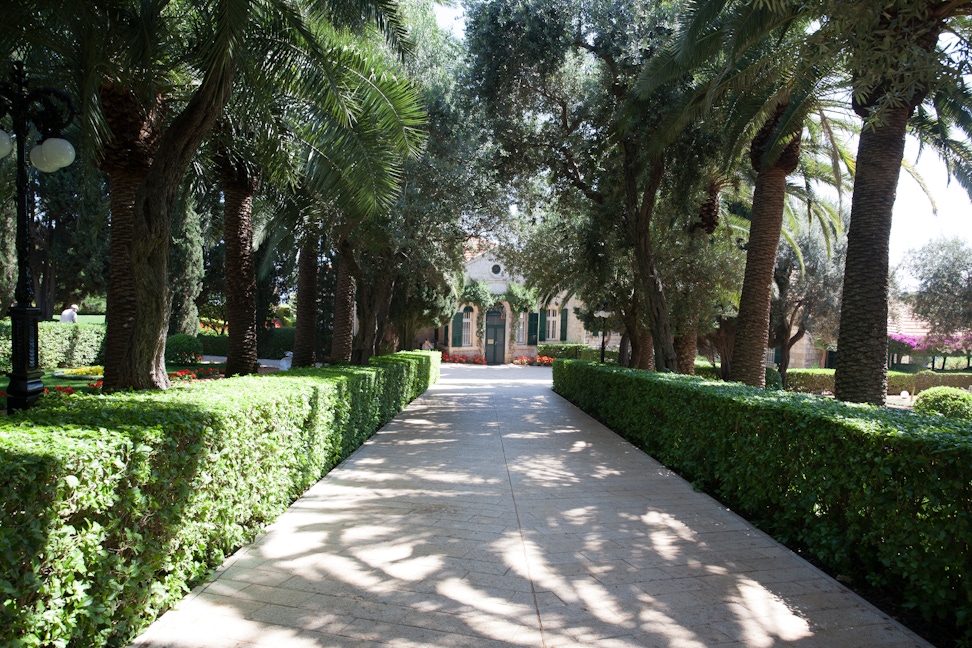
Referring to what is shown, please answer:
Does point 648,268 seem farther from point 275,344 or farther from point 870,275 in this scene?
point 275,344

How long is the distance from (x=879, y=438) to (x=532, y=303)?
3251 centimetres

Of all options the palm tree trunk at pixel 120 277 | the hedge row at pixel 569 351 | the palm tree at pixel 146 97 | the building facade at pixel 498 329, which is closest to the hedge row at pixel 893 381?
the hedge row at pixel 569 351

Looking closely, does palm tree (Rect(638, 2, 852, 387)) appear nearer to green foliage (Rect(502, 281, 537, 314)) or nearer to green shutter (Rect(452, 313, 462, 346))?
green foliage (Rect(502, 281, 537, 314))

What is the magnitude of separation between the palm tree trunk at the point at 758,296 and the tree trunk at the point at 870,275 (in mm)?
2547

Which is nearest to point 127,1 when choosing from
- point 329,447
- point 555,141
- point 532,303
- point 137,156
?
point 137,156

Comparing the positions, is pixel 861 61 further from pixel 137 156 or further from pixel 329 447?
pixel 137 156

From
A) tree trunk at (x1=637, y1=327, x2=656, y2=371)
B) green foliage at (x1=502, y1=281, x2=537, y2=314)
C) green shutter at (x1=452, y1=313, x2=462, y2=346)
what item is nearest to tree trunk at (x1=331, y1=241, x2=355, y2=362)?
tree trunk at (x1=637, y1=327, x2=656, y2=371)

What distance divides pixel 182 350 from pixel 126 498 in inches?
849

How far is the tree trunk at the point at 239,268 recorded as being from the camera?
30.0 feet

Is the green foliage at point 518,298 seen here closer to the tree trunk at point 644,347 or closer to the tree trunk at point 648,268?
the tree trunk at point 644,347

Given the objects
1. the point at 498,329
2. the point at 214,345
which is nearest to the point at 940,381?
the point at 498,329

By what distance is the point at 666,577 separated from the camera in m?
4.16

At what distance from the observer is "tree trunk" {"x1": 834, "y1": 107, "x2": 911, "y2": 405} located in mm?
7492

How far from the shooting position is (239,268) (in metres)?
9.12
